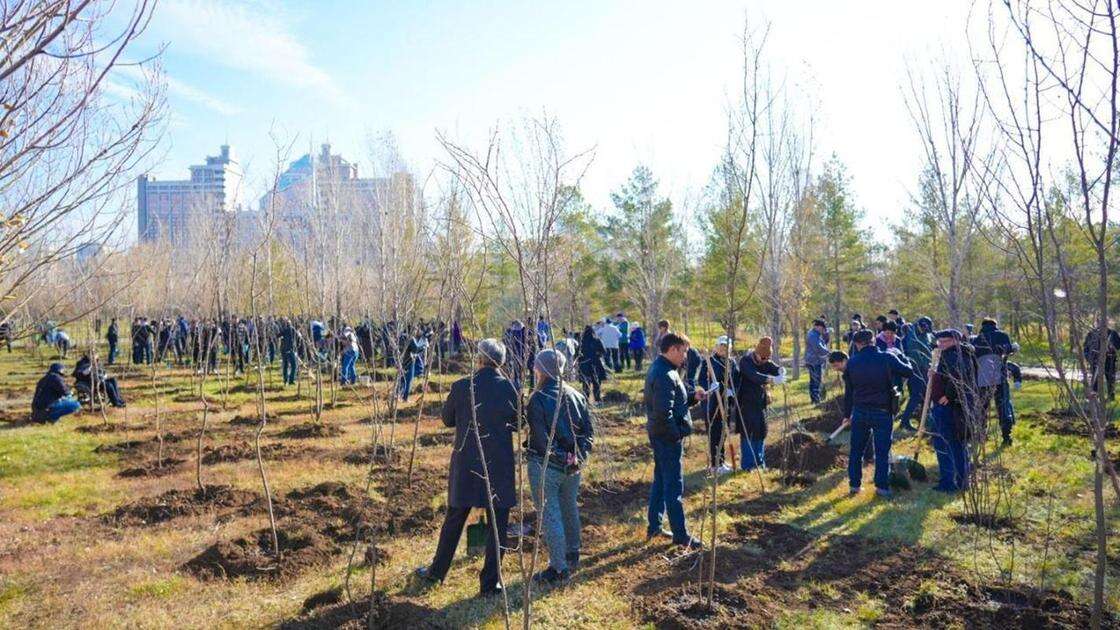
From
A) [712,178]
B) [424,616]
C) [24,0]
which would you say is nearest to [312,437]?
[424,616]

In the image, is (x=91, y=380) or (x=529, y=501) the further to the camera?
(x=91, y=380)

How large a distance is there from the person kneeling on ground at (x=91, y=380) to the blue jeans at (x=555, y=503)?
11.5m

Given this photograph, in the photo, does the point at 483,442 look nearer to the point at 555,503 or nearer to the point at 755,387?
the point at 555,503

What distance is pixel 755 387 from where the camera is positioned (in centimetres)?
757

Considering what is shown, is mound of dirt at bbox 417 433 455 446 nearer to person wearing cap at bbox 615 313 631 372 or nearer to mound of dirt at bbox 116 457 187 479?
mound of dirt at bbox 116 457 187 479

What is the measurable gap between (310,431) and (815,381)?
933cm

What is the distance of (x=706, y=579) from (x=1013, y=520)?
325 cm

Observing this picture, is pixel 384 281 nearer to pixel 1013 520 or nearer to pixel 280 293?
pixel 1013 520

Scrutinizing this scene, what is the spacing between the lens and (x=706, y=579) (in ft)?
15.5

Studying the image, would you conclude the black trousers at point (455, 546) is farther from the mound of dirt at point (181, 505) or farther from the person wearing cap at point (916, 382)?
the person wearing cap at point (916, 382)

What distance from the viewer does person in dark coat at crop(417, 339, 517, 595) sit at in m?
4.49

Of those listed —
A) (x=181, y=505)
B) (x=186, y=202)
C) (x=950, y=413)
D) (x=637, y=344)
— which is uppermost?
(x=186, y=202)

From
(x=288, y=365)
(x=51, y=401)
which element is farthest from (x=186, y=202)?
(x=51, y=401)

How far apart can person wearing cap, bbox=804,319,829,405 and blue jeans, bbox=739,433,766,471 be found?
503 cm
